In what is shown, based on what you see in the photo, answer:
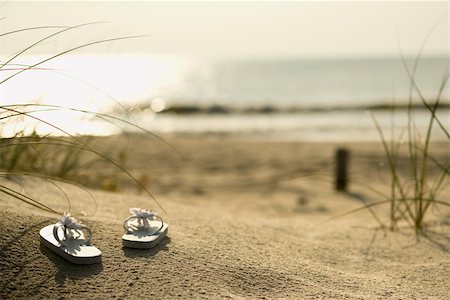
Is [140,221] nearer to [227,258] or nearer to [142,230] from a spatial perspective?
[142,230]

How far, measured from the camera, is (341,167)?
5.52 metres

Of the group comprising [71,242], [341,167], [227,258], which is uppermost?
[71,242]

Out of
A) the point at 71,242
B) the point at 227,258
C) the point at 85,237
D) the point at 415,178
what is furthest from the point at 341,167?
the point at 71,242

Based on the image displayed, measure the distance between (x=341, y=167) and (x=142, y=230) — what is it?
3606mm

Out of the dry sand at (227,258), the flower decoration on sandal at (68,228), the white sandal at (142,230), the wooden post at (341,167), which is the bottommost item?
the wooden post at (341,167)

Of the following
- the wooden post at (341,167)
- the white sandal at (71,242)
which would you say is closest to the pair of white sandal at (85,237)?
the white sandal at (71,242)

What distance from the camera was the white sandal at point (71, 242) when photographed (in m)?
1.94

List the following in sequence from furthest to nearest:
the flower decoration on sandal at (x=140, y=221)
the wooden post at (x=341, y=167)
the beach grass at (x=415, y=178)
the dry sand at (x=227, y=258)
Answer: the wooden post at (x=341, y=167) → the beach grass at (x=415, y=178) → the flower decoration on sandal at (x=140, y=221) → the dry sand at (x=227, y=258)

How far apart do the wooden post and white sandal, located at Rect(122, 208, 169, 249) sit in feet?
11.2

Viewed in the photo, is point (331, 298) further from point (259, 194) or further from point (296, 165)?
point (296, 165)

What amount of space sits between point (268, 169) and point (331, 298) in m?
5.32

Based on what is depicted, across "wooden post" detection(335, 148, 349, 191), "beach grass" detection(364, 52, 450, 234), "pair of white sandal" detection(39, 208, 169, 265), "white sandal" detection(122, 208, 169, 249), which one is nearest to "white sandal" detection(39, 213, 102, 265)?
"pair of white sandal" detection(39, 208, 169, 265)

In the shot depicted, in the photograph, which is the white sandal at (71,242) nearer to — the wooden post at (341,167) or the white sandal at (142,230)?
the white sandal at (142,230)

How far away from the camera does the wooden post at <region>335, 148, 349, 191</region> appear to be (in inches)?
214
